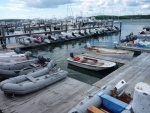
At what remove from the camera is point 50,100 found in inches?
283

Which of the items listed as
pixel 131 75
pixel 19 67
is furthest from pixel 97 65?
pixel 19 67

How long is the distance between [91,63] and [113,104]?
8473mm

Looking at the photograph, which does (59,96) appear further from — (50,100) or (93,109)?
(93,109)

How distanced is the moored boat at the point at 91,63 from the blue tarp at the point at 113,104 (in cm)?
692

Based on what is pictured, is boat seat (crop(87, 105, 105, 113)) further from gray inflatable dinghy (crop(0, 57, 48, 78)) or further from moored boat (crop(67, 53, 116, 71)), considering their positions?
gray inflatable dinghy (crop(0, 57, 48, 78))

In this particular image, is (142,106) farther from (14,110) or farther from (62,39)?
(62,39)

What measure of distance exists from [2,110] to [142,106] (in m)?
5.85

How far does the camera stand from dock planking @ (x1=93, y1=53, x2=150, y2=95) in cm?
848

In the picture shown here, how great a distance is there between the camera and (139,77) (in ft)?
30.2

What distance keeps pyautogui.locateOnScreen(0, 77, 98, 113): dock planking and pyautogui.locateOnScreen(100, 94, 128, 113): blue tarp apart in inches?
73.7

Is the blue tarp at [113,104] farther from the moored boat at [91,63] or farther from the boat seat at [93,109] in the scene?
the moored boat at [91,63]

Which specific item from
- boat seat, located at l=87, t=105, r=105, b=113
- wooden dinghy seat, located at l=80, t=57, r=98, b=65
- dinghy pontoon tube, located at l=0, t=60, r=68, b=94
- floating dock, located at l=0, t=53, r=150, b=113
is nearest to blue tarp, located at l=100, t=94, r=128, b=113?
boat seat, located at l=87, t=105, r=105, b=113

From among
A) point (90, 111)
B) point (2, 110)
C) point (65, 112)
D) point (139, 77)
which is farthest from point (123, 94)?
point (2, 110)

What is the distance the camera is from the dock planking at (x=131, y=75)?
8477mm
